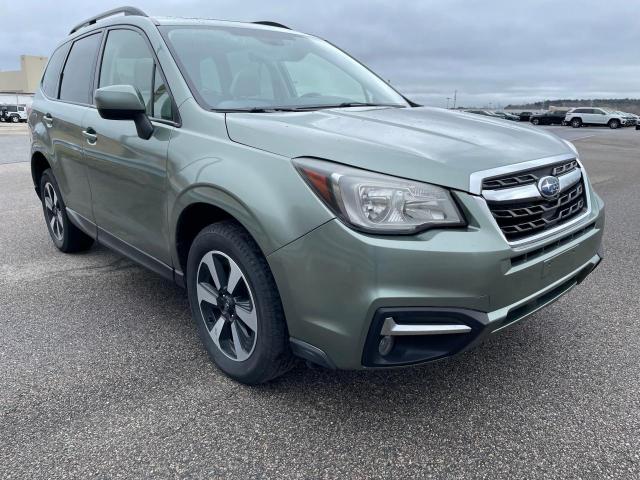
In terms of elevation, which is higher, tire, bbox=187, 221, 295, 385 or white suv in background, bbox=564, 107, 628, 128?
tire, bbox=187, 221, 295, 385

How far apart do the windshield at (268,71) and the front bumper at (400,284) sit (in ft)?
3.59

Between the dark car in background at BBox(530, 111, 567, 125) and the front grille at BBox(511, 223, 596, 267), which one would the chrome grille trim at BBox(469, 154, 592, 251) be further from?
the dark car in background at BBox(530, 111, 567, 125)

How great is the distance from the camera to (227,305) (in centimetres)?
257

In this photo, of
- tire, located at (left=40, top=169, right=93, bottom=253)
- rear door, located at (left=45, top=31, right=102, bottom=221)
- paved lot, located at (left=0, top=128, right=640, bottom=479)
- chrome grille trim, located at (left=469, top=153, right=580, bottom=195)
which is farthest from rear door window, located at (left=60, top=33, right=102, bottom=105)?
chrome grille trim, located at (left=469, top=153, right=580, bottom=195)

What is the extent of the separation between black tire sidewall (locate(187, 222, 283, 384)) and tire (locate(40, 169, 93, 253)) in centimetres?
231

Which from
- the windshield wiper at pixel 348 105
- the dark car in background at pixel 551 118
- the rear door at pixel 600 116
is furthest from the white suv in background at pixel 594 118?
the windshield wiper at pixel 348 105

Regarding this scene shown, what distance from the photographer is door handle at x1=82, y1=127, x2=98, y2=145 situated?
11.1 feet

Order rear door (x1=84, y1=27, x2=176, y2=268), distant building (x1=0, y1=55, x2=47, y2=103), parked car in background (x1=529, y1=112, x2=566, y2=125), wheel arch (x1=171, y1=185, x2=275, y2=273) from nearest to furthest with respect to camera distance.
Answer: wheel arch (x1=171, y1=185, x2=275, y2=273) → rear door (x1=84, y1=27, x2=176, y2=268) → parked car in background (x1=529, y1=112, x2=566, y2=125) → distant building (x1=0, y1=55, x2=47, y2=103)

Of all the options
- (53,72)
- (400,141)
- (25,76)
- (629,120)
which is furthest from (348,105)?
(25,76)

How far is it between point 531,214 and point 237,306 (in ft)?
4.37

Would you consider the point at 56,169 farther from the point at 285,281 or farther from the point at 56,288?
the point at 285,281

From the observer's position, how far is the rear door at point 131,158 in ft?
9.23

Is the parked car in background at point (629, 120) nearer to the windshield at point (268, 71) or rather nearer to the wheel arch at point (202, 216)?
the windshield at point (268, 71)

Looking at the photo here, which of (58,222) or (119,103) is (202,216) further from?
(58,222)
